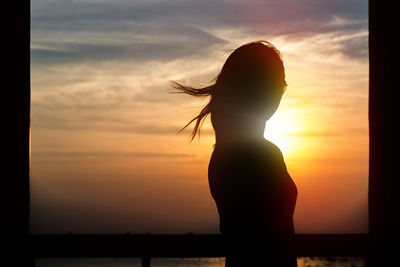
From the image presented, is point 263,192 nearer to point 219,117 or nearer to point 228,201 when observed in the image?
point 228,201

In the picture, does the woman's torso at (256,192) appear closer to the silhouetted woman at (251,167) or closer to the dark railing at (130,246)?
the silhouetted woman at (251,167)

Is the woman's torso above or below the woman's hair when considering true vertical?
below

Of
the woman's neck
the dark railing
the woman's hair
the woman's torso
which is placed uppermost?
the woman's hair

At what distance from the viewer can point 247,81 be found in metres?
1.59

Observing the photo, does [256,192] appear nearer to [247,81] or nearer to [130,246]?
[247,81]
